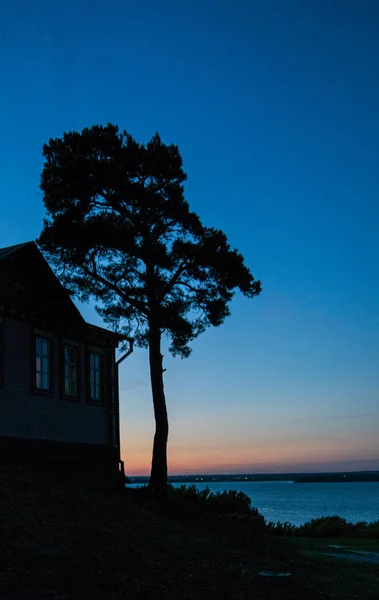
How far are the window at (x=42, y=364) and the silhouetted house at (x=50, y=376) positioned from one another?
0.03 m

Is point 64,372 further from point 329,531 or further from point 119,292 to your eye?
point 329,531

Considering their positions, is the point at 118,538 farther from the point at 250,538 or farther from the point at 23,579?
the point at 250,538

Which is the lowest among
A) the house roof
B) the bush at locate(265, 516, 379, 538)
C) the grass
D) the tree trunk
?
the bush at locate(265, 516, 379, 538)

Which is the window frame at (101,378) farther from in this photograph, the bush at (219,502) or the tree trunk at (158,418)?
the bush at (219,502)

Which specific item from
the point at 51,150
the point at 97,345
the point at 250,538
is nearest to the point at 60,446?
the point at 97,345

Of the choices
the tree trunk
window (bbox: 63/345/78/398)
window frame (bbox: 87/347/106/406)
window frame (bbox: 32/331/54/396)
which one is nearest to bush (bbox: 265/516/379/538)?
the tree trunk

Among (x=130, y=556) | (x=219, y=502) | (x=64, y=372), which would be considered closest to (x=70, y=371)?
(x=64, y=372)

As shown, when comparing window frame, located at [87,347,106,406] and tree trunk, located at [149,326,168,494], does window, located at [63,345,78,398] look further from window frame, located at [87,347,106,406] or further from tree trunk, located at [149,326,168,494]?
tree trunk, located at [149,326,168,494]

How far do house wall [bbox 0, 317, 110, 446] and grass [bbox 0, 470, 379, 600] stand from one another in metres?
1.56

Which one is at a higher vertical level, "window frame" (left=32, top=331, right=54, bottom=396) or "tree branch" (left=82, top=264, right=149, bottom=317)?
"tree branch" (left=82, top=264, right=149, bottom=317)

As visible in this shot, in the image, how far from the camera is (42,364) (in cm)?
1972

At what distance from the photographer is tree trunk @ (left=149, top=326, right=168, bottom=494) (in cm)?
2200

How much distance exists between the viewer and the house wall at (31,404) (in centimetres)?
1798

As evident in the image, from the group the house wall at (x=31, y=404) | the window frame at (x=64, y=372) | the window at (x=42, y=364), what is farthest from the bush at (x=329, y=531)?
the window at (x=42, y=364)
